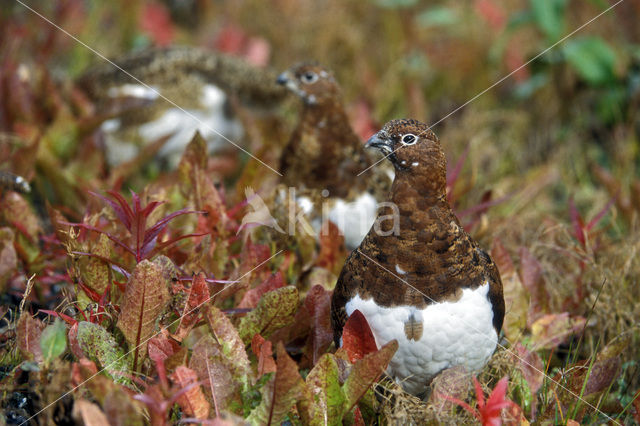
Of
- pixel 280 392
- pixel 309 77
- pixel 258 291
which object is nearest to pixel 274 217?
pixel 258 291

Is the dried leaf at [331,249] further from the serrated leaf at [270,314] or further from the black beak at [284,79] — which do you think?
the black beak at [284,79]

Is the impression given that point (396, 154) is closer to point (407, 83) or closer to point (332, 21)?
point (407, 83)

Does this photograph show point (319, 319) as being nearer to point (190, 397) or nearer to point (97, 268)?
point (190, 397)

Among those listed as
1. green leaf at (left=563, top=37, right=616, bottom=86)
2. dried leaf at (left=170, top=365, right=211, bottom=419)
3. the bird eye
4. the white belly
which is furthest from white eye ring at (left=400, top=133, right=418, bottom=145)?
green leaf at (left=563, top=37, right=616, bottom=86)

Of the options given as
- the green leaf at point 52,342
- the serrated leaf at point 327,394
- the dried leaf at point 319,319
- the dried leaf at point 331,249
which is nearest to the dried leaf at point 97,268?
the green leaf at point 52,342

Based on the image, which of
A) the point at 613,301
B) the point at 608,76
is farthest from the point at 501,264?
the point at 608,76

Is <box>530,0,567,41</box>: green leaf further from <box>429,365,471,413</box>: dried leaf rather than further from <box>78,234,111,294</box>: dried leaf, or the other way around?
<box>78,234,111,294</box>: dried leaf

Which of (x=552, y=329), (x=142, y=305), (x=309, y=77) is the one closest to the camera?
(x=142, y=305)

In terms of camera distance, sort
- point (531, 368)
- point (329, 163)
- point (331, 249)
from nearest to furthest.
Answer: point (531, 368) < point (331, 249) < point (329, 163)
